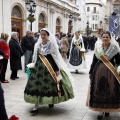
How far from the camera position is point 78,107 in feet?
17.3

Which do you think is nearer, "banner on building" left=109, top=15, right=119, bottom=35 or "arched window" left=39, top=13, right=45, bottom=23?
"banner on building" left=109, top=15, right=119, bottom=35

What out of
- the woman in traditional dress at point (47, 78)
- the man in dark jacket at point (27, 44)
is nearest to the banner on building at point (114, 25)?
the man in dark jacket at point (27, 44)

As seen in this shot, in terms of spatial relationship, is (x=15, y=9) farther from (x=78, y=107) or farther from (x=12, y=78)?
(x=78, y=107)

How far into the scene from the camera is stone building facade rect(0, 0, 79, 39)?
1777 cm

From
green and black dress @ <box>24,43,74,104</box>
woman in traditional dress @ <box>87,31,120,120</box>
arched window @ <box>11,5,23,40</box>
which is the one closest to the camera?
woman in traditional dress @ <box>87,31,120,120</box>

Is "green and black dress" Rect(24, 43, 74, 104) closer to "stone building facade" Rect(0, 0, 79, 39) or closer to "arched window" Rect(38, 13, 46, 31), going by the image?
"stone building facade" Rect(0, 0, 79, 39)

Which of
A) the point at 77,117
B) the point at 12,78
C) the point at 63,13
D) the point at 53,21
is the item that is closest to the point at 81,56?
the point at 12,78

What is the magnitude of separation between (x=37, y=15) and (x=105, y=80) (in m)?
19.4

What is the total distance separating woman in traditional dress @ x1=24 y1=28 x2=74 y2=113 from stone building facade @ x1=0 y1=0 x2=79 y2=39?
13.1m

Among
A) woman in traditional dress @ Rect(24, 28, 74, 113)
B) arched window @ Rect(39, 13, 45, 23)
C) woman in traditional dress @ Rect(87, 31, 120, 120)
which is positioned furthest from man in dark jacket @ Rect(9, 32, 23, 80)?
arched window @ Rect(39, 13, 45, 23)

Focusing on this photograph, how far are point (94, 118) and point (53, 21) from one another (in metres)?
23.1

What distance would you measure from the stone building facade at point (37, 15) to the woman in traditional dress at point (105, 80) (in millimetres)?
13818

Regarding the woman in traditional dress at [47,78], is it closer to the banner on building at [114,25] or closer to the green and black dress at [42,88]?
the green and black dress at [42,88]

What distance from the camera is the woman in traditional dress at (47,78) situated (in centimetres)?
464
